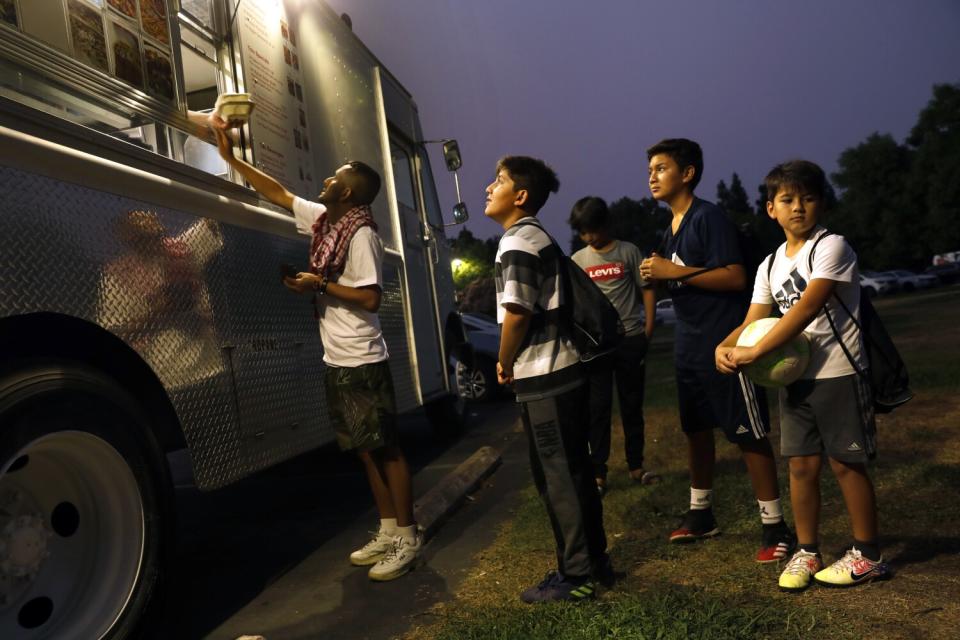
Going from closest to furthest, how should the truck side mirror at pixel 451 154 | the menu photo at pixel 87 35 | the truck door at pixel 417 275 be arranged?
1. the menu photo at pixel 87 35
2. the truck door at pixel 417 275
3. the truck side mirror at pixel 451 154

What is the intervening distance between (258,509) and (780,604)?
3846mm

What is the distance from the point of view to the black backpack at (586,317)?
10.5 feet

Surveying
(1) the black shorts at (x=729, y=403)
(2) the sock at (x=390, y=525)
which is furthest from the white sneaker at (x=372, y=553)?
(1) the black shorts at (x=729, y=403)

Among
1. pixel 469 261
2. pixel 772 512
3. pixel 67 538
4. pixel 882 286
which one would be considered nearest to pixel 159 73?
pixel 67 538

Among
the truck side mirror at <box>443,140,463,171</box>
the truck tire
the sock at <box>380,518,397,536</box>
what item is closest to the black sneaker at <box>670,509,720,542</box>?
the sock at <box>380,518,397,536</box>

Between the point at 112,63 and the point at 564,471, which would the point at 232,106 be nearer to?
the point at 112,63

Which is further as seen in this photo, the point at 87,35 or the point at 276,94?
the point at 276,94

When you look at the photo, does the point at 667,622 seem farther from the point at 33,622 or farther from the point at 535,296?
the point at 33,622

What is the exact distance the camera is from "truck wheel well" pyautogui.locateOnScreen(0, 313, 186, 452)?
265cm

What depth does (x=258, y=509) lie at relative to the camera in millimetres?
5781

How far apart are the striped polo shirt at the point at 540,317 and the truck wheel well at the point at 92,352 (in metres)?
1.38

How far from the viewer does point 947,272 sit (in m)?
48.3

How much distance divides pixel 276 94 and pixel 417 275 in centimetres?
266

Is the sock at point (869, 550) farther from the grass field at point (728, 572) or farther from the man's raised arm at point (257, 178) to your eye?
the man's raised arm at point (257, 178)
